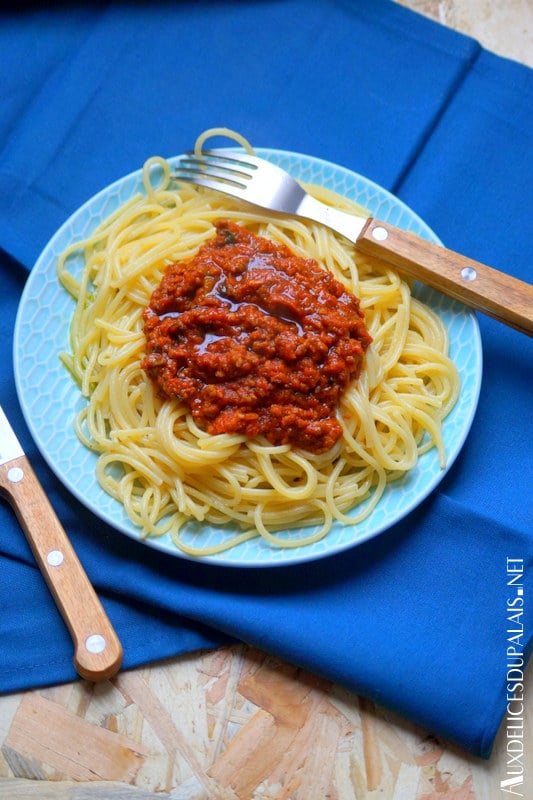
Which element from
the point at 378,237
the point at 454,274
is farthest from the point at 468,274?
the point at 378,237

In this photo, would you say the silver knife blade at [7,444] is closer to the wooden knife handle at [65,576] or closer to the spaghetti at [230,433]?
the wooden knife handle at [65,576]

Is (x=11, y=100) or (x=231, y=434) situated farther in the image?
(x=11, y=100)

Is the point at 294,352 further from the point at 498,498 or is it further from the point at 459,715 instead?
the point at 459,715

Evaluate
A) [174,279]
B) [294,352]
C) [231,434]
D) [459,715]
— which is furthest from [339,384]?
[459,715]

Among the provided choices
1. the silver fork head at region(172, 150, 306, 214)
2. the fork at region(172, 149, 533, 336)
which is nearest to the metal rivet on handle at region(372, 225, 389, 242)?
the fork at region(172, 149, 533, 336)

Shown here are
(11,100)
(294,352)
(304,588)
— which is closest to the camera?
(294,352)

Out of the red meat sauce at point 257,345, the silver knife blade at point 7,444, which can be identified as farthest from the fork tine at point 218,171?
the silver knife blade at point 7,444
